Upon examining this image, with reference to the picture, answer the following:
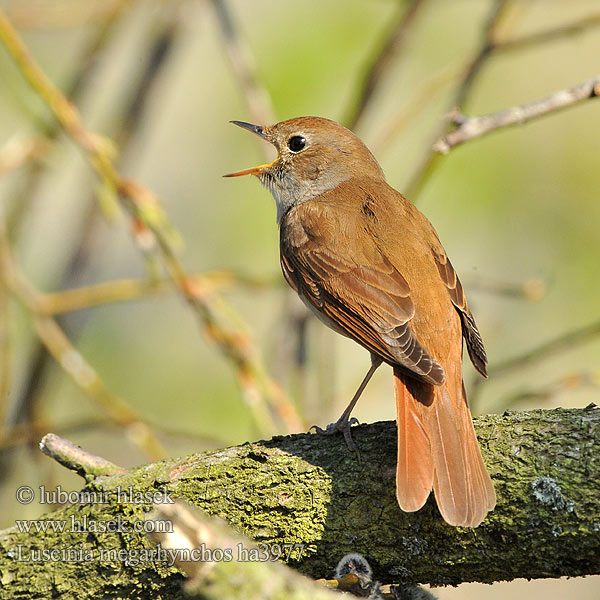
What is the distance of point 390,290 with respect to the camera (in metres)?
3.70

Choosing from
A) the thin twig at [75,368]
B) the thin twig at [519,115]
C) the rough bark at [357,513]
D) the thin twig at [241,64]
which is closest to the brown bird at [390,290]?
the rough bark at [357,513]

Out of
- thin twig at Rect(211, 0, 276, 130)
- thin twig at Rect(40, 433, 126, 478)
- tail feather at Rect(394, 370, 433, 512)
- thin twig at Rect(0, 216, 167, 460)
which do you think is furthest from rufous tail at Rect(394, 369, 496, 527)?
thin twig at Rect(211, 0, 276, 130)

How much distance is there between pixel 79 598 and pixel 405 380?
144 centimetres

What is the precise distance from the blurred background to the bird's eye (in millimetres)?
419

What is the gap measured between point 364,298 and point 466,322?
47cm

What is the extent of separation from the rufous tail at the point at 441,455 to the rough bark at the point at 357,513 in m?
0.07

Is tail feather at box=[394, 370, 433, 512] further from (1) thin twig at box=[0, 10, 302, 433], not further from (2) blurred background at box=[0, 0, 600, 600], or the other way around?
(2) blurred background at box=[0, 0, 600, 600]

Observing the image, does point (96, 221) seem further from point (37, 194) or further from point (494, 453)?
point (494, 453)

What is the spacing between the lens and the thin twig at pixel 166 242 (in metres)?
3.94

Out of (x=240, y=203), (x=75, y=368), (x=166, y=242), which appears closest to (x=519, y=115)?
(x=166, y=242)

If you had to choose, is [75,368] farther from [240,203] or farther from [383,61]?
[240,203]

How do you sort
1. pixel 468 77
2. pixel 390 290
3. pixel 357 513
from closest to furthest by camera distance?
pixel 357 513, pixel 390 290, pixel 468 77

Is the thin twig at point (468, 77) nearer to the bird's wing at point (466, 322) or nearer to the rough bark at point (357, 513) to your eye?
the bird's wing at point (466, 322)

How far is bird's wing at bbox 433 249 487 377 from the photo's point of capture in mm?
3723
